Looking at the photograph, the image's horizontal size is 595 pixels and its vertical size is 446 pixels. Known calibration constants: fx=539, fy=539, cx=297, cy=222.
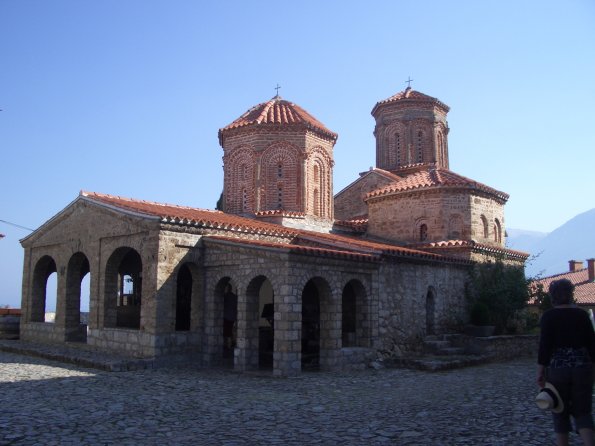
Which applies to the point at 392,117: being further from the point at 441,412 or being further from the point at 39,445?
the point at 39,445

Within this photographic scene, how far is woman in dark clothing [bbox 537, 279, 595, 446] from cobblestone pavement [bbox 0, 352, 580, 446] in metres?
1.33

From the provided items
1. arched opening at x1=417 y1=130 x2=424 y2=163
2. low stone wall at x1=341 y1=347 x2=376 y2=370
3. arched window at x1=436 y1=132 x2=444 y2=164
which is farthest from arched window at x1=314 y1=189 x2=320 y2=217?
arched window at x1=436 y1=132 x2=444 y2=164

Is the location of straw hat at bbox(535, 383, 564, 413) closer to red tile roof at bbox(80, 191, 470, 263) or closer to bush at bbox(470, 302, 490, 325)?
red tile roof at bbox(80, 191, 470, 263)

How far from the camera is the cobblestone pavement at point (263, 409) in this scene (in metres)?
6.08

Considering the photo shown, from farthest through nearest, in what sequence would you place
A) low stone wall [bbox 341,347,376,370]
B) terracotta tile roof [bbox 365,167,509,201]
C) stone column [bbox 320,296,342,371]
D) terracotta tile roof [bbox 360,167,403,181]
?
terracotta tile roof [bbox 360,167,403,181] → terracotta tile roof [bbox 365,167,509,201] → low stone wall [bbox 341,347,376,370] → stone column [bbox 320,296,342,371]

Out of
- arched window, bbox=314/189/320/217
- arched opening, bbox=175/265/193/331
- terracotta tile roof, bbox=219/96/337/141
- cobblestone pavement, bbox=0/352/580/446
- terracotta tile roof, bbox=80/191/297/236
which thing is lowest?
cobblestone pavement, bbox=0/352/580/446

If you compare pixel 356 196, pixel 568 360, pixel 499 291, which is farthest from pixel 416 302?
pixel 568 360

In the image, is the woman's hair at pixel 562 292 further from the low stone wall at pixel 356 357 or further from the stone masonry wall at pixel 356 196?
the stone masonry wall at pixel 356 196

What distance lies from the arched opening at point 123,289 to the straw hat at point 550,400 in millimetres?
11143

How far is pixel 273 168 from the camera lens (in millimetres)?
18109

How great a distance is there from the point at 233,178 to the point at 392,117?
8.42 metres

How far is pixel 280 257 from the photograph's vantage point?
1107 cm

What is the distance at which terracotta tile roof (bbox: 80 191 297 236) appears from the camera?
1245cm

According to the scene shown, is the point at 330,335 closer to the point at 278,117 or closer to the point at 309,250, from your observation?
the point at 309,250
